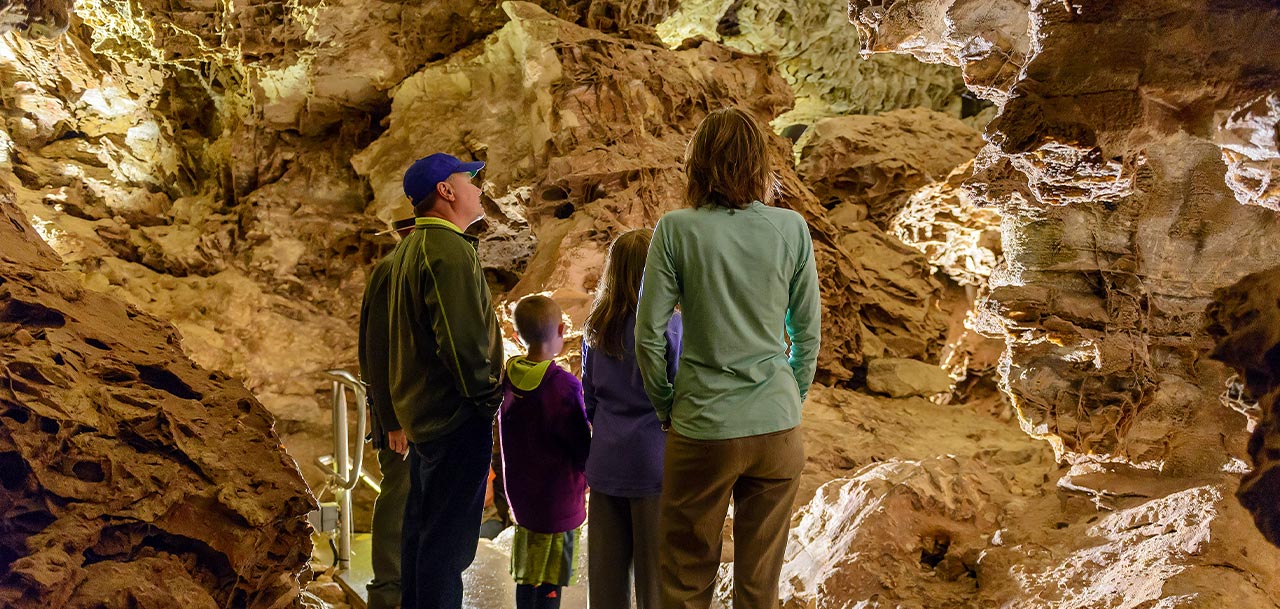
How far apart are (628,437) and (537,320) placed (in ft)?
1.85

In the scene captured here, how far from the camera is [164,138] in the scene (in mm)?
7270

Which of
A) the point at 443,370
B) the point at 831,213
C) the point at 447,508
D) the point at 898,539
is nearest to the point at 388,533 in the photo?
the point at 447,508

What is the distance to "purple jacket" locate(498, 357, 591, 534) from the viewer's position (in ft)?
9.36

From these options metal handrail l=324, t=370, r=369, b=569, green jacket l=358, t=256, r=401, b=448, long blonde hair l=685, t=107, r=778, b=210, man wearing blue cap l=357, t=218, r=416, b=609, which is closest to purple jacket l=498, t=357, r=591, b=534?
green jacket l=358, t=256, r=401, b=448

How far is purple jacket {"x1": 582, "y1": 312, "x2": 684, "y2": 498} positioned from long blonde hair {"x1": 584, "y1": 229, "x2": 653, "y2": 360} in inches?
1.3

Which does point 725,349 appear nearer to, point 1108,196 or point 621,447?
point 621,447

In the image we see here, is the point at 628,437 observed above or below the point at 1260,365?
below

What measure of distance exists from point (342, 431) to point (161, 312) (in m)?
3.40

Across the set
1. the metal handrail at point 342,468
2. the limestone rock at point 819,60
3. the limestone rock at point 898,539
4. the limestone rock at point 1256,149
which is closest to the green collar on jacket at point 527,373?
the metal handrail at point 342,468

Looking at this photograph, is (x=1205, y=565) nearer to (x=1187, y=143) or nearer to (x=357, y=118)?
(x=1187, y=143)

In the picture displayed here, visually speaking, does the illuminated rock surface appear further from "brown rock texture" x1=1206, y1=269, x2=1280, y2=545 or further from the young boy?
the young boy

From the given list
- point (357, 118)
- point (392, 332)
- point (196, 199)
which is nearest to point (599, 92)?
point (357, 118)

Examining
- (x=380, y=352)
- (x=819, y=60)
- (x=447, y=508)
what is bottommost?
(x=447, y=508)

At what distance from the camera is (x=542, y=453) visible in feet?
9.39
